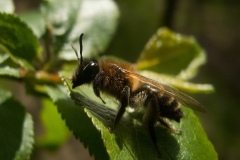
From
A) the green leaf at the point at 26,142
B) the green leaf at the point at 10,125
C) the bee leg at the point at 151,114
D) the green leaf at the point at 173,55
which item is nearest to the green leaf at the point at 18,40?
the green leaf at the point at 10,125

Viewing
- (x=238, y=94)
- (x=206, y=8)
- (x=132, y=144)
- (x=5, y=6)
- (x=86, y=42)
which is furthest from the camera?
(x=206, y=8)

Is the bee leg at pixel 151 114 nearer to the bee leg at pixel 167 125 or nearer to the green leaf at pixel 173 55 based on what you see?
the bee leg at pixel 167 125

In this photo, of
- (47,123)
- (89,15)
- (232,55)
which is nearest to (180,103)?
(89,15)

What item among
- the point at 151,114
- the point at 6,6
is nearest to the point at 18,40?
the point at 6,6

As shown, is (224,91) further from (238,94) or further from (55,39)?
(55,39)

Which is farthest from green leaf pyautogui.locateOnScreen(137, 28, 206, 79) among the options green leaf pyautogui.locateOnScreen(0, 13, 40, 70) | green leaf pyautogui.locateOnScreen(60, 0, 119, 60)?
green leaf pyautogui.locateOnScreen(0, 13, 40, 70)
